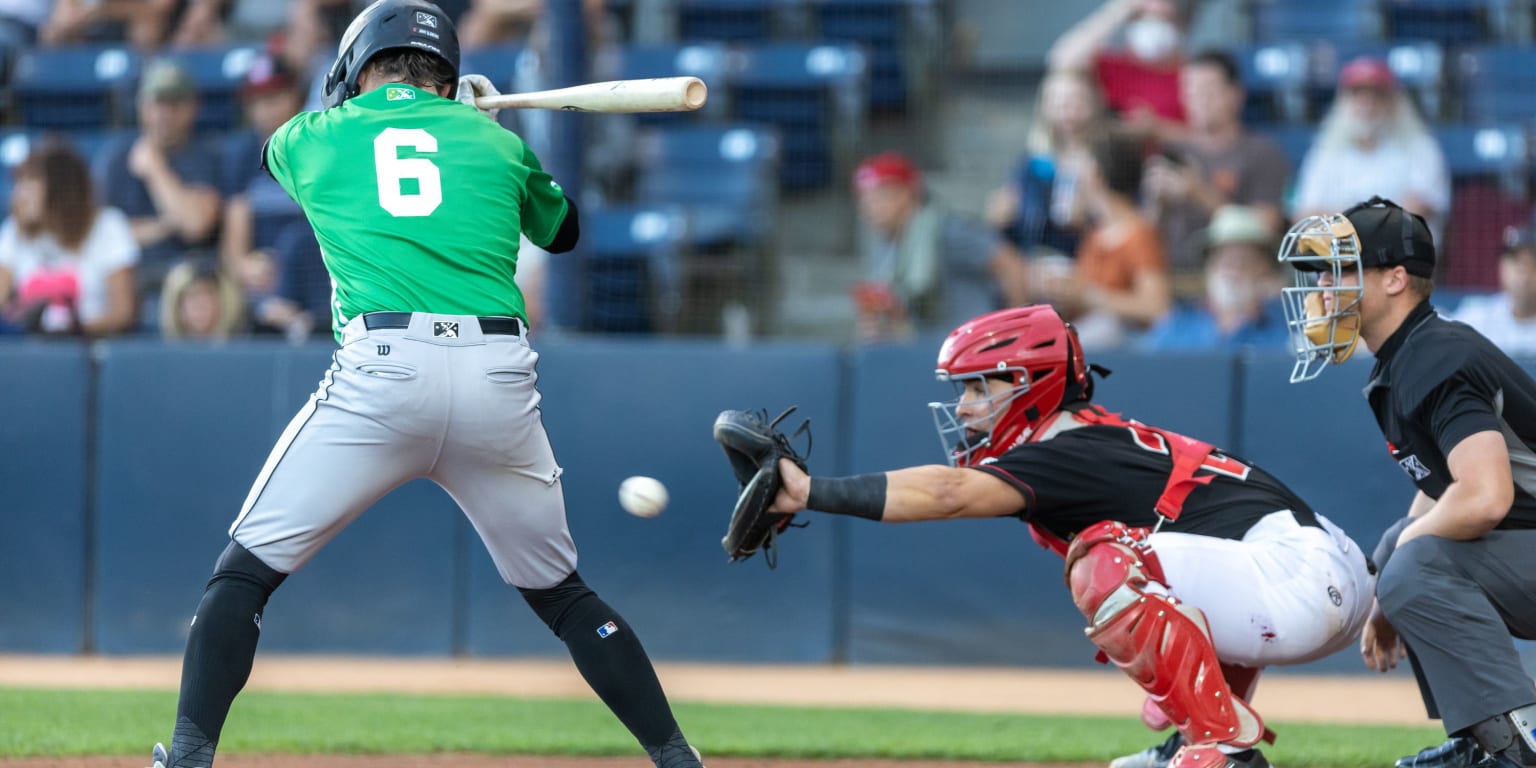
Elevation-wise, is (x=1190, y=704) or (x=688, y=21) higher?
(x=688, y=21)

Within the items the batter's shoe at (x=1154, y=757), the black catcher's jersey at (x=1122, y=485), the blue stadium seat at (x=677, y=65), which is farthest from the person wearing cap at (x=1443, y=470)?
the blue stadium seat at (x=677, y=65)

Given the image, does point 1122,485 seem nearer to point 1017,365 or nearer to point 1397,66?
point 1017,365

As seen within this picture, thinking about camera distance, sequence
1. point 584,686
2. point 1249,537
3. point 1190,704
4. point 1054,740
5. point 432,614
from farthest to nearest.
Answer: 1. point 432,614
2. point 584,686
3. point 1054,740
4. point 1249,537
5. point 1190,704

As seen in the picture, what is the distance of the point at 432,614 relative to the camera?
7.32 meters

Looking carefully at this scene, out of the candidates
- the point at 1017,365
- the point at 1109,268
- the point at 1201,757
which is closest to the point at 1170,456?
the point at 1017,365

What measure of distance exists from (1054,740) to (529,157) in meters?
A: 2.57

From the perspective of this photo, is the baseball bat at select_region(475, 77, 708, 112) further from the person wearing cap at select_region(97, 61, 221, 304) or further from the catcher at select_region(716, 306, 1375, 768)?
the person wearing cap at select_region(97, 61, 221, 304)

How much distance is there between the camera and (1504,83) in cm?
910

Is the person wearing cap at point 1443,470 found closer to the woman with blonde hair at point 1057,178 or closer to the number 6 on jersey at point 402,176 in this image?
the number 6 on jersey at point 402,176

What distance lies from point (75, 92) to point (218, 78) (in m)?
0.91

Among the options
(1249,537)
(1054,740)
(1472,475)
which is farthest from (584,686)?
(1472,475)

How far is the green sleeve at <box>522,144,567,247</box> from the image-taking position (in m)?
3.78

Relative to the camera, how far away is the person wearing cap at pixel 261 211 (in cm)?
857

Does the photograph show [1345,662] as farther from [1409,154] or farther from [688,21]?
[688,21]
